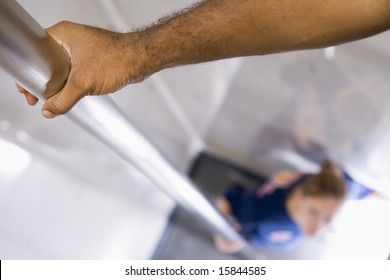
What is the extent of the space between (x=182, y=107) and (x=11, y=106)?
2.00ft

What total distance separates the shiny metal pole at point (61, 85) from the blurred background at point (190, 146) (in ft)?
0.11

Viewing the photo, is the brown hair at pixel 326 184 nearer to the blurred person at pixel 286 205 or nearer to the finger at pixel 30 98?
the blurred person at pixel 286 205

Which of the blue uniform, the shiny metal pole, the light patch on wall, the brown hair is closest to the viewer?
the shiny metal pole

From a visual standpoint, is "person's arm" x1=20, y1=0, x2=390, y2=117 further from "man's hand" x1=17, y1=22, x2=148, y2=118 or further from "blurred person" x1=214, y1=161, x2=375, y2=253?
"blurred person" x1=214, y1=161, x2=375, y2=253

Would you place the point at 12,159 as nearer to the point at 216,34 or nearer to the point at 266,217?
the point at 216,34

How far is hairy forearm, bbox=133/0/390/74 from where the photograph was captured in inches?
15.0

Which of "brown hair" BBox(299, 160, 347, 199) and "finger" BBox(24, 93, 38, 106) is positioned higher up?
"finger" BBox(24, 93, 38, 106)

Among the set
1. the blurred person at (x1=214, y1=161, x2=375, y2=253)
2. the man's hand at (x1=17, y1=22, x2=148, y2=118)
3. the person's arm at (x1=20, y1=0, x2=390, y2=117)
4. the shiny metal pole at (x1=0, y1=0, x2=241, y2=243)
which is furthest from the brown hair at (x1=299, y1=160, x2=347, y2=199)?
the man's hand at (x1=17, y1=22, x2=148, y2=118)

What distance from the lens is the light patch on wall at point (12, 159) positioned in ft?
1.52

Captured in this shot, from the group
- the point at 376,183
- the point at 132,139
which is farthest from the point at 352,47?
the point at 132,139

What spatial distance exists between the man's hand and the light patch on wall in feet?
0.37

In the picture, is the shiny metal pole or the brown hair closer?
the shiny metal pole

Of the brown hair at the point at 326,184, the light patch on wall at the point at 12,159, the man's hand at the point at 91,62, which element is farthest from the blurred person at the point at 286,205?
the man's hand at the point at 91,62

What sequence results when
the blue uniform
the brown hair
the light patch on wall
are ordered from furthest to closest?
the blue uniform
the brown hair
the light patch on wall
